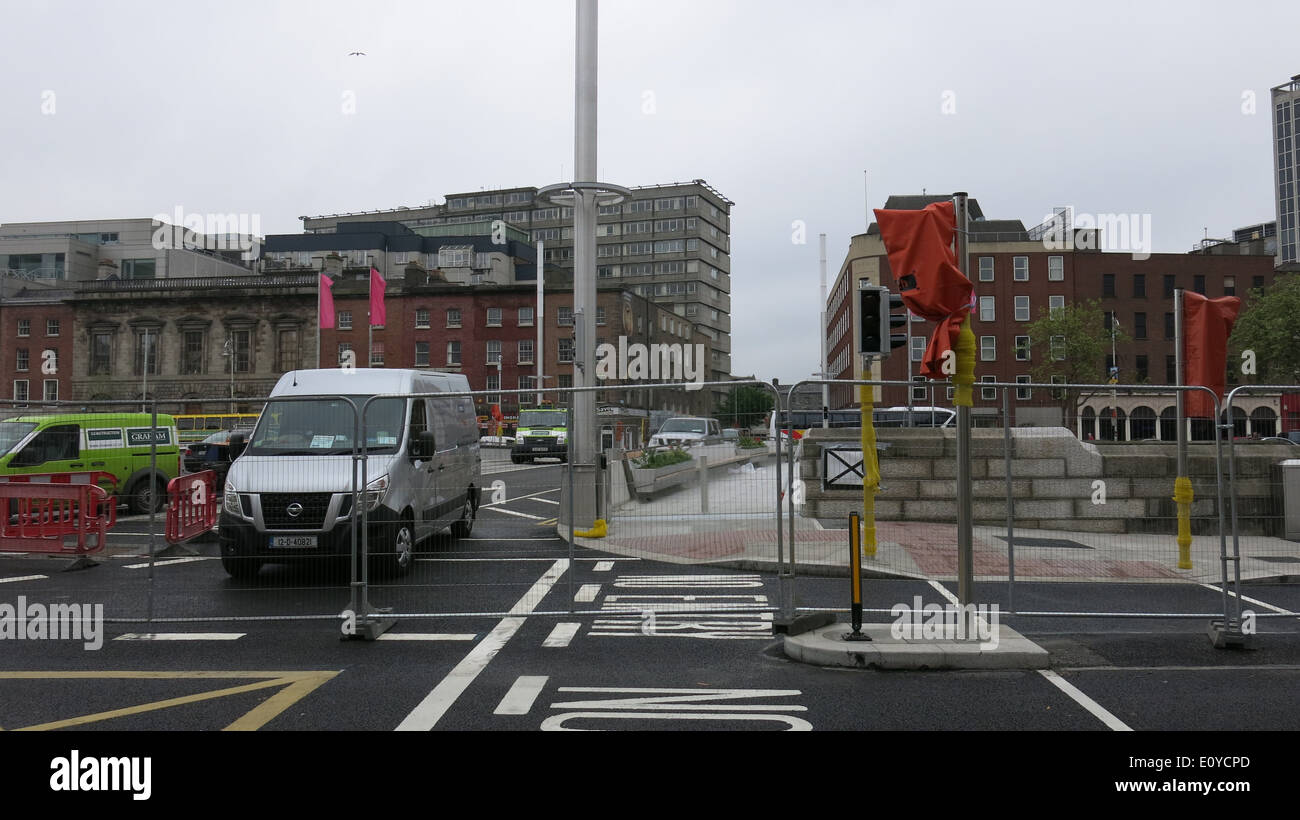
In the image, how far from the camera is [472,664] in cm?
725

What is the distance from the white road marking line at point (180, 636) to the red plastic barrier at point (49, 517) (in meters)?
4.94

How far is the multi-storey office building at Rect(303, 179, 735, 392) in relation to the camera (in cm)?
12825

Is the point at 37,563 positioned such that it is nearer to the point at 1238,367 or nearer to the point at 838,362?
the point at 1238,367

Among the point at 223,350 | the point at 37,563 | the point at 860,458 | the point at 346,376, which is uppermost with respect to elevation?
the point at 223,350

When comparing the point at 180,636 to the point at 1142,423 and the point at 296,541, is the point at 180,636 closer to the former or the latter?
the point at 296,541

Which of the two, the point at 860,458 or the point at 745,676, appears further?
the point at 860,458

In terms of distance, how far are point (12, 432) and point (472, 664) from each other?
40.3ft

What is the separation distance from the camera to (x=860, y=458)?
1034 cm

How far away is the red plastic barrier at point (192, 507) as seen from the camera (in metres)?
12.2

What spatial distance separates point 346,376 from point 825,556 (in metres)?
6.28

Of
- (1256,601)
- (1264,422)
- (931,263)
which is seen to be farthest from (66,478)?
(1264,422)

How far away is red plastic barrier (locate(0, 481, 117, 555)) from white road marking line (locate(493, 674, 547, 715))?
879 cm
